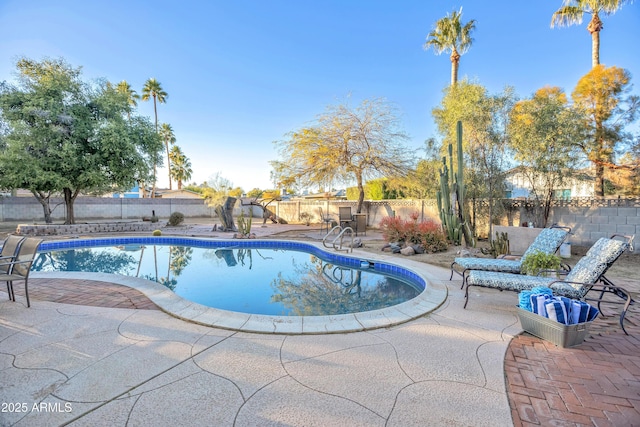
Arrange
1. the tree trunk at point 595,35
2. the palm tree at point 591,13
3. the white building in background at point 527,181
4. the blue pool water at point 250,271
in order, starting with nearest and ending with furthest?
the blue pool water at point 250,271, the white building in background at point 527,181, the palm tree at point 591,13, the tree trunk at point 595,35

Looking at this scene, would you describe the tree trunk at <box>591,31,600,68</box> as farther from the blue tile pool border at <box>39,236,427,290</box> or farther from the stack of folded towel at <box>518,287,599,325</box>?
the stack of folded towel at <box>518,287,599,325</box>

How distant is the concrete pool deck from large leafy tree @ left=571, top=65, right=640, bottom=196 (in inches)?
376

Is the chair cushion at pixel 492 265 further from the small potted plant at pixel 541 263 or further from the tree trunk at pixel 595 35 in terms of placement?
the tree trunk at pixel 595 35

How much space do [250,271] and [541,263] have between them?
19.2 feet

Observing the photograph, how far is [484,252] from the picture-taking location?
24.1 ft

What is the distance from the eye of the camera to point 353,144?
13.7 m

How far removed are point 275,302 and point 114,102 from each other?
1290cm

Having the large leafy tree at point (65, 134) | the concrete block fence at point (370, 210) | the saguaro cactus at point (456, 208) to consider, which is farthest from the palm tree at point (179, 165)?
the saguaro cactus at point (456, 208)

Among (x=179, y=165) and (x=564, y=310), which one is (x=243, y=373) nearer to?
(x=564, y=310)

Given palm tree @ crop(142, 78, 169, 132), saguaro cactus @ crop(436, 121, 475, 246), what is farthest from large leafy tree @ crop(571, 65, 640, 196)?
palm tree @ crop(142, 78, 169, 132)

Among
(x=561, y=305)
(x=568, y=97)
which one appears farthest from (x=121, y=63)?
(x=568, y=97)

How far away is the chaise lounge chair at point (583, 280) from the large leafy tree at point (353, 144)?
1055cm

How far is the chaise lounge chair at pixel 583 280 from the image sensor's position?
3.16 meters

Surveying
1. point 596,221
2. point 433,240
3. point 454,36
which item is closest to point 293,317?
point 433,240
